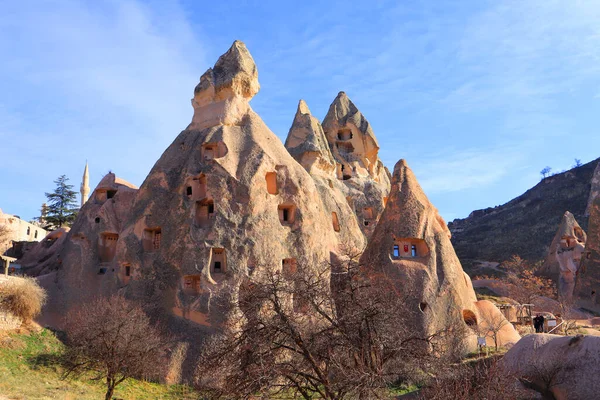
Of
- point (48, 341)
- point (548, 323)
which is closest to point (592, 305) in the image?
point (548, 323)

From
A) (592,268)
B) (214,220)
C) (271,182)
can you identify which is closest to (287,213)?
(271,182)

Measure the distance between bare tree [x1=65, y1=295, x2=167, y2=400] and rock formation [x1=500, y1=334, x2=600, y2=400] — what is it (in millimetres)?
14082

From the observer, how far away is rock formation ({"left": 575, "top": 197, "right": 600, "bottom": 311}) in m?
43.5

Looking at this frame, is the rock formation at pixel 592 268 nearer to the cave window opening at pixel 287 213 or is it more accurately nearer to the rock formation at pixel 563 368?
the cave window opening at pixel 287 213

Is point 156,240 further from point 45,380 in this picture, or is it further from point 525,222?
point 525,222

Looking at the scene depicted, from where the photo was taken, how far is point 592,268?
44094mm

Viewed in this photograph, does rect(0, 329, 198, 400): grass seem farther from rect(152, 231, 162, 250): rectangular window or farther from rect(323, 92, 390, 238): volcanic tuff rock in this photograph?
rect(323, 92, 390, 238): volcanic tuff rock

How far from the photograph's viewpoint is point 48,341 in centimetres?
2836

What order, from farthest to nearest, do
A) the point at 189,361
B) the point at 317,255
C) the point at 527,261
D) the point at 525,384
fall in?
the point at 527,261 → the point at 317,255 → the point at 189,361 → the point at 525,384

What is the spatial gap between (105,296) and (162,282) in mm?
3279

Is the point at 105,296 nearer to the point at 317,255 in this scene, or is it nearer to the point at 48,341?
the point at 48,341

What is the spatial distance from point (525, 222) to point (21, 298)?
73.8 m

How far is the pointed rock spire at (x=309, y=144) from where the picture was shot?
4484 centimetres

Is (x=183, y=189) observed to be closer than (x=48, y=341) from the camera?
No
